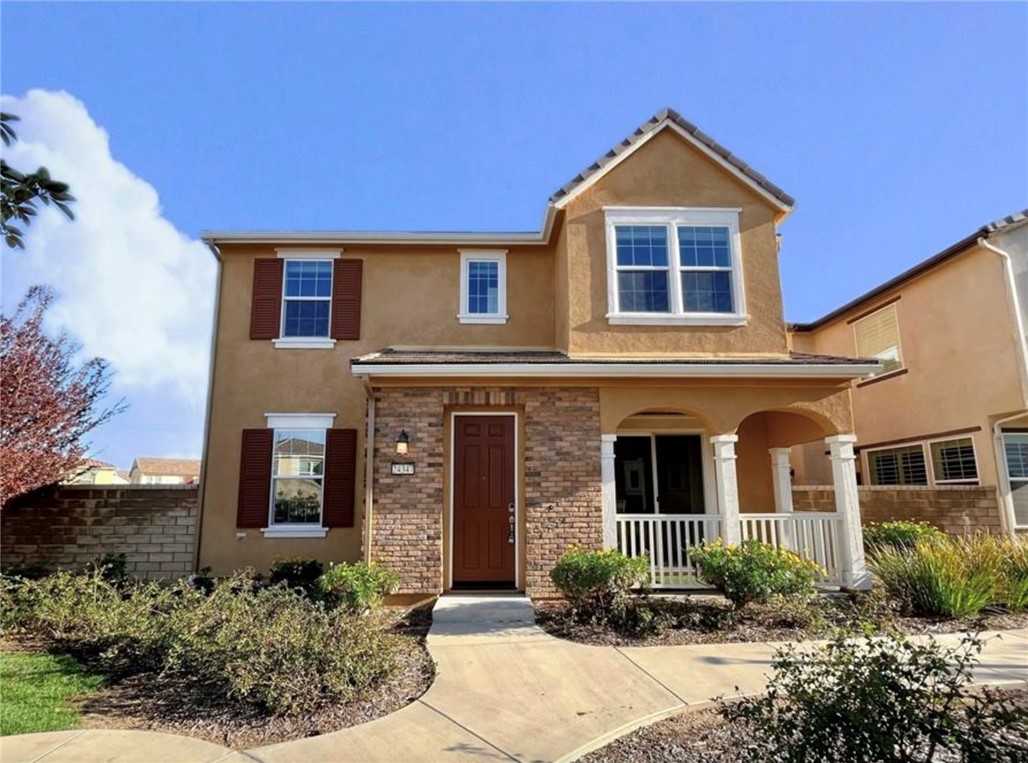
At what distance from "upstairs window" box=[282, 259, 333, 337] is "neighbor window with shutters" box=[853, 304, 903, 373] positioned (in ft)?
41.6

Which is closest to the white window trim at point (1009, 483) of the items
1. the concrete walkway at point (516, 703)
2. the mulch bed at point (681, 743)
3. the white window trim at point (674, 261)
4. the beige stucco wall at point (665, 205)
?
the concrete walkway at point (516, 703)

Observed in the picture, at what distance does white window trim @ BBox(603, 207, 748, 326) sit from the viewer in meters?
10.1

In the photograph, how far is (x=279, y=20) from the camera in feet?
25.3

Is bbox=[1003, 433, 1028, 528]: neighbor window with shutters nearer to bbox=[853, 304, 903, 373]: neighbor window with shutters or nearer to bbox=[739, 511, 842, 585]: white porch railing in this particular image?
bbox=[853, 304, 903, 373]: neighbor window with shutters

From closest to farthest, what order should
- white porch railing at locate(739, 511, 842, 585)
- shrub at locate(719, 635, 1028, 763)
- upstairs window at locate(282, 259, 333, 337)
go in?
shrub at locate(719, 635, 1028, 763)
white porch railing at locate(739, 511, 842, 585)
upstairs window at locate(282, 259, 333, 337)

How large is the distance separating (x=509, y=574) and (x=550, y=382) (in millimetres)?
3023

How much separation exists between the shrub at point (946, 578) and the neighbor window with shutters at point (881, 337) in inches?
266

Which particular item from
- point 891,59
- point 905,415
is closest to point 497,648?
point 891,59

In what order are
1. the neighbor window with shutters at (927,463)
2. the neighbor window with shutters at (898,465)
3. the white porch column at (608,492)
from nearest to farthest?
1. the white porch column at (608,492)
2. the neighbor window with shutters at (927,463)
3. the neighbor window with shutters at (898,465)

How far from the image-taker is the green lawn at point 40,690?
4762 millimetres

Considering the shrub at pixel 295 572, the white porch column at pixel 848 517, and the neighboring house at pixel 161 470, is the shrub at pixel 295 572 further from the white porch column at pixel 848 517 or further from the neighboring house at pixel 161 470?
the neighboring house at pixel 161 470

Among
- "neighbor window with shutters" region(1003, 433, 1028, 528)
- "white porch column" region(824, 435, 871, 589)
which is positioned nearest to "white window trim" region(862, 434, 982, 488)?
"neighbor window with shutters" region(1003, 433, 1028, 528)

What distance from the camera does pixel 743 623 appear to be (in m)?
7.36

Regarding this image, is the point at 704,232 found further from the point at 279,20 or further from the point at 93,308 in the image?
the point at 93,308
